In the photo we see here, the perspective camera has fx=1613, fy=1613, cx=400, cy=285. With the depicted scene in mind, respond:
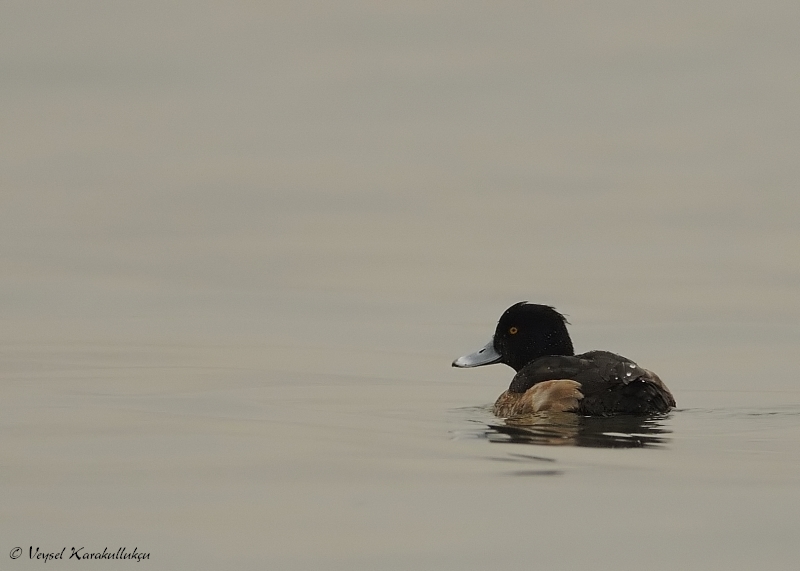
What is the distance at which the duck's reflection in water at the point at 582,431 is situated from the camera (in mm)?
9125

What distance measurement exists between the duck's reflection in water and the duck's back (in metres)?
0.07

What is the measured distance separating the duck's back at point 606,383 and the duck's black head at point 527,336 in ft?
3.60

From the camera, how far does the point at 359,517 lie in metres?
7.10

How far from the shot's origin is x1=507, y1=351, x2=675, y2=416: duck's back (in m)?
10.4

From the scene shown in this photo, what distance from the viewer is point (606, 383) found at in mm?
10477

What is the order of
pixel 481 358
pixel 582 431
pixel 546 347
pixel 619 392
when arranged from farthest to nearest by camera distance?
pixel 481 358 → pixel 546 347 → pixel 619 392 → pixel 582 431

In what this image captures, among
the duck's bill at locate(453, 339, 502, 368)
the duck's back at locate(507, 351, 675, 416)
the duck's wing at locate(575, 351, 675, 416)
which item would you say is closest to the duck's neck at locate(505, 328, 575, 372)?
the duck's bill at locate(453, 339, 502, 368)

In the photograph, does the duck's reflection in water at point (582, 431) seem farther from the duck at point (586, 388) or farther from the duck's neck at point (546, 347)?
the duck's neck at point (546, 347)

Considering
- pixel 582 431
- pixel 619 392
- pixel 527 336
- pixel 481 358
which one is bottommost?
pixel 582 431

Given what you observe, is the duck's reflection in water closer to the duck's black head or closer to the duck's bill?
the duck's black head

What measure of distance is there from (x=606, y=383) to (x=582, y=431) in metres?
0.93

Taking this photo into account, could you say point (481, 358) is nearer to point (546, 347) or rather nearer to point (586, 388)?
point (546, 347)

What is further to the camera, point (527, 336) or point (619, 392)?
point (527, 336)

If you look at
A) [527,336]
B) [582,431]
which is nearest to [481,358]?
[527,336]
